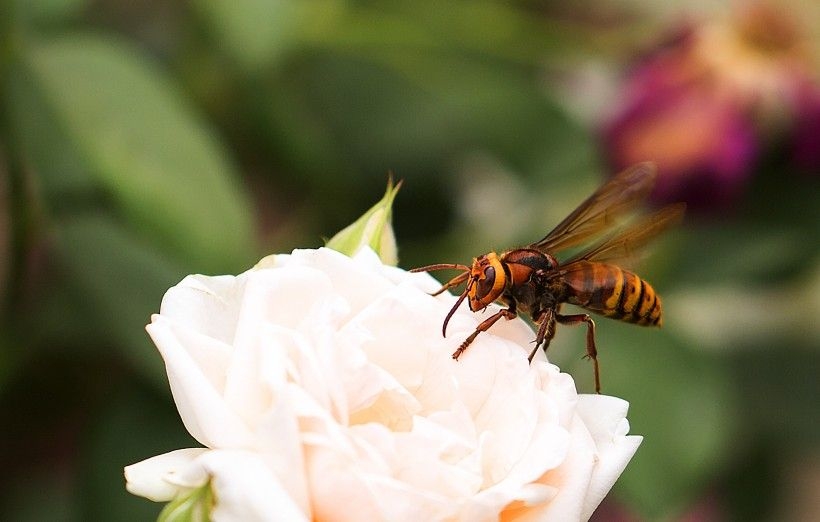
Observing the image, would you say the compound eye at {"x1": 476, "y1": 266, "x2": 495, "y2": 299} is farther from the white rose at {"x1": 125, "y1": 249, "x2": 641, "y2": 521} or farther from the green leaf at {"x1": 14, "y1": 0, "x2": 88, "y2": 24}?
the green leaf at {"x1": 14, "y1": 0, "x2": 88, "y2": 24}

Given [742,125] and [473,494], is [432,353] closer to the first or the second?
[473,494]

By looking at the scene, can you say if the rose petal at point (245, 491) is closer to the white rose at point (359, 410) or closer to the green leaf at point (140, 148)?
the white rose at point (359, 410)

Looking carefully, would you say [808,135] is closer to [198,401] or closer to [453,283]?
[453,283]

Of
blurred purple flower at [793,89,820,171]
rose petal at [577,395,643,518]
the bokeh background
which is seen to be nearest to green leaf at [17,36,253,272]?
the bokeh background

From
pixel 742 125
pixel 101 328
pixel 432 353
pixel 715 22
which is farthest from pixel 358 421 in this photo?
pixel 715 22

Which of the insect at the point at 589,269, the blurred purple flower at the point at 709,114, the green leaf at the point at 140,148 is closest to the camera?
the insect at the point at 589,269

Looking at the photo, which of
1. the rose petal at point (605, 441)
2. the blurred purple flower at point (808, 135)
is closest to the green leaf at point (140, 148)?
the rose petal at point (605, 441)
